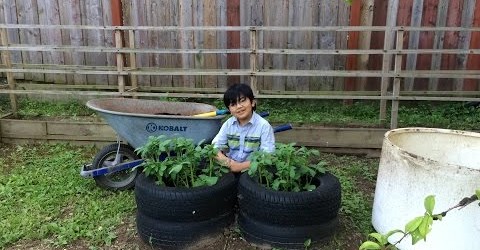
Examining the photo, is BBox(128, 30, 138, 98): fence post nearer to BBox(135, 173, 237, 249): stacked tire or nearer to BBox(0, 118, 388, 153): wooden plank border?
BBox(0, 118, 388, 153): wooden plank border

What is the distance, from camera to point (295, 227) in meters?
2.97

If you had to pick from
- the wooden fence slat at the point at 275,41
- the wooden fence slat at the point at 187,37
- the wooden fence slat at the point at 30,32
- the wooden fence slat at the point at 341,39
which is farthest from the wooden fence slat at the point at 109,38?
the wooden fence slat at the point at 341,39

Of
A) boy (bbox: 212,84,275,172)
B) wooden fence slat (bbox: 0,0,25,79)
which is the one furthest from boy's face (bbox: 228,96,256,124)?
wooden fence slat (bbox: 0,0,25,79)

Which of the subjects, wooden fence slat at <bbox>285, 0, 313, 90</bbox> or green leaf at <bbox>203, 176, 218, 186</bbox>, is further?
wooden fence slat at <bbox>285, 0, 313, 90</bbox>

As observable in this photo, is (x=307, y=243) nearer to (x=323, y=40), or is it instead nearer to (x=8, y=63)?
(x=323, y=40)

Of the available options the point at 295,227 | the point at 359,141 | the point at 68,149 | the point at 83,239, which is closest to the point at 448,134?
the point at 295,227

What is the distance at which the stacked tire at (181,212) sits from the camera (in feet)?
9.86

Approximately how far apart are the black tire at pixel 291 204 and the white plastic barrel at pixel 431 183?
14.6 inches

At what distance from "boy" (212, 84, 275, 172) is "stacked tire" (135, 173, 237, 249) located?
41 cm

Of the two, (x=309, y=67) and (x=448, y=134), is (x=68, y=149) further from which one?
(x=448, y=134)

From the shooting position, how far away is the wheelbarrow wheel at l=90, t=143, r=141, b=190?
4234mm

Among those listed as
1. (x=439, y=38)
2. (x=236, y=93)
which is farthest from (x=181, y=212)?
(x=439, y=38)

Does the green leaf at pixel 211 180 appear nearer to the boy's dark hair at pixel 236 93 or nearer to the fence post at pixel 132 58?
the boy's dark hair at pixel 236 93

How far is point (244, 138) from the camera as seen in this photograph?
3629mm
